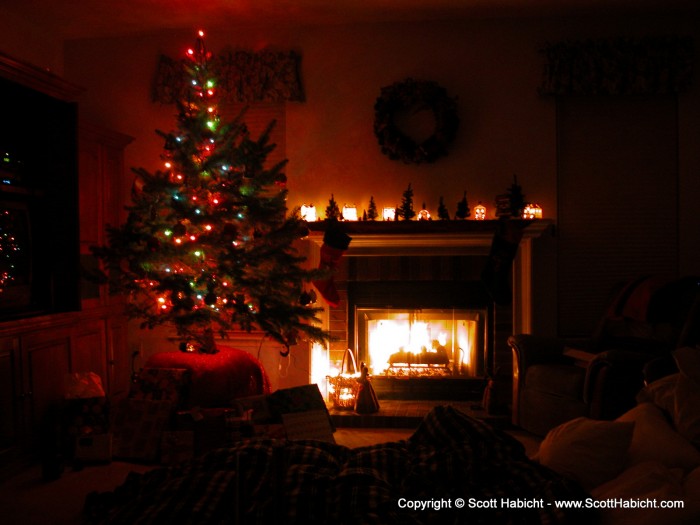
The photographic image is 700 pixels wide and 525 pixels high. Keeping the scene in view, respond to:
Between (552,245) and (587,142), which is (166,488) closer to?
(552,245)

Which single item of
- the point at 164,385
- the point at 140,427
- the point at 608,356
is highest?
the point at 608,356

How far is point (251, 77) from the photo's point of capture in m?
4.77

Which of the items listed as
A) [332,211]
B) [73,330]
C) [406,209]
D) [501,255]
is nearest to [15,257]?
[73,330]

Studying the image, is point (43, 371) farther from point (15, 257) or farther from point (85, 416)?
point (15, 257)

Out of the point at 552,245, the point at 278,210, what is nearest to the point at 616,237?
the point at 552,245

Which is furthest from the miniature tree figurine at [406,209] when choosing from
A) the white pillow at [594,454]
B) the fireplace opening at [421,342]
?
the white pillow at [594,454]

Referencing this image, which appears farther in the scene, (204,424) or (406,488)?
(204,424)

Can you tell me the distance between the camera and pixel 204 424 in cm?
360

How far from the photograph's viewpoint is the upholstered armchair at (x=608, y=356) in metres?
3.34

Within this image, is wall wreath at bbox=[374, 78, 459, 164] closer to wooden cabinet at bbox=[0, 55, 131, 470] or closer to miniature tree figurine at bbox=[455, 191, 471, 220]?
miniature tree figurine at bbox=[455, 191, 471, 220]

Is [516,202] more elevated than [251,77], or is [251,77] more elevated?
[251,77]

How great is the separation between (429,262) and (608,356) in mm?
1622

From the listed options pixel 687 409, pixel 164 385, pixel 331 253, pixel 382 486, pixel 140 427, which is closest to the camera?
pixel 382 486

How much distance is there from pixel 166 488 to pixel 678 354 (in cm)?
193
